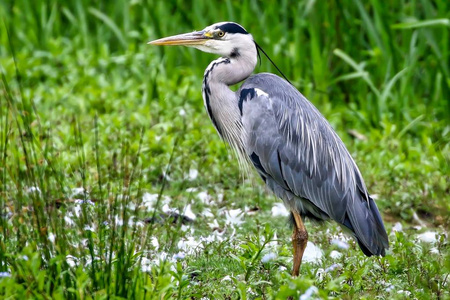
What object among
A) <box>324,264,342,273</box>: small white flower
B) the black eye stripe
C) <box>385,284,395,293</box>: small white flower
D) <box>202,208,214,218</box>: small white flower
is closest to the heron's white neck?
the black eye stripe

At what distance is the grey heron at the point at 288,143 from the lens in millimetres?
4465

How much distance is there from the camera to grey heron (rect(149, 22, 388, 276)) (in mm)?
4465

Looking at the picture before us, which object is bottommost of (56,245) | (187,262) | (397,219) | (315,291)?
(397,219)

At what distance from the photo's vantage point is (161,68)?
7875mm

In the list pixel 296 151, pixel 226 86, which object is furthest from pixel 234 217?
pixel 226 86

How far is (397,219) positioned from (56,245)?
2896 millimetres

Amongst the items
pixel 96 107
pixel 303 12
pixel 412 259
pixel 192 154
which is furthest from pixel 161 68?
pixel 412 259

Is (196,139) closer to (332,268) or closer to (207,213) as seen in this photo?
(207,213)

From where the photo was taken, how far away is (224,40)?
4684 millimetres

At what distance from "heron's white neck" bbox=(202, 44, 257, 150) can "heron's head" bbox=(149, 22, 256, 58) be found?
24mm

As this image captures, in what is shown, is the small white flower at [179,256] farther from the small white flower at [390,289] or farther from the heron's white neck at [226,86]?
the small white flower at [390,289]

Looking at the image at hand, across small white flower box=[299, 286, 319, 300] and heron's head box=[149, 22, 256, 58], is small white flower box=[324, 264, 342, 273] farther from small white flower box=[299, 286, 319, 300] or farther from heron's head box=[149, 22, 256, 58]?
heron's head box=[149, 22, 256, 58]

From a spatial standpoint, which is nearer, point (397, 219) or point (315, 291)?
point (315, 291)

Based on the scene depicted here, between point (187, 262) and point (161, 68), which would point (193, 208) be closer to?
point (187, 262)
